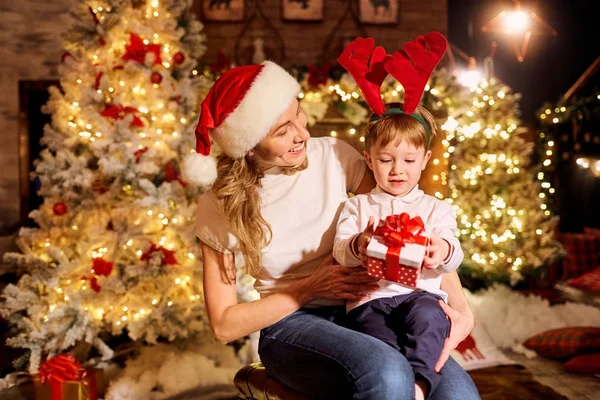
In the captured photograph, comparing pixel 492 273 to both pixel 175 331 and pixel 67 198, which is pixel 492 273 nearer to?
pixel 175 331

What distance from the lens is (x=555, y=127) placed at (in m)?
5.07

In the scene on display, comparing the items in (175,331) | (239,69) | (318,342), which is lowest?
(175,331)

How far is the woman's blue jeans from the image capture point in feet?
4.25

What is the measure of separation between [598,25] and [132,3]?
Answer: 4.34 m

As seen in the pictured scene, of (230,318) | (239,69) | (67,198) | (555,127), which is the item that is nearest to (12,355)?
(67,198)

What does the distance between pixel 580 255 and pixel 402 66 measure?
4.16 metres

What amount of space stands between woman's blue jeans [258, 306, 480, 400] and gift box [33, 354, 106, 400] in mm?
1492

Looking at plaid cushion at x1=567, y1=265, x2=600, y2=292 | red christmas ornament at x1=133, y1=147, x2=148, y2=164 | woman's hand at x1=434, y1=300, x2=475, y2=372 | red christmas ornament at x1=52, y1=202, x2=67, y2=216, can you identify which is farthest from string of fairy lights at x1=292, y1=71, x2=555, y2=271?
woman's hand at x1=434, y1=300, x2=475, y2=372

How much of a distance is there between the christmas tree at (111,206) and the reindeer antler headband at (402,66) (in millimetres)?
1923

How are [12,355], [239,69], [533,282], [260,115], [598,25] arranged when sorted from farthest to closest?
[598,25] < [533,282] < [12,355] < [239,69] < [260,115]

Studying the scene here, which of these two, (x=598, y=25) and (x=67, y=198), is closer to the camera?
(x=67, y=198)

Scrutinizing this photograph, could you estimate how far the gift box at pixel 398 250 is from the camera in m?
1.33

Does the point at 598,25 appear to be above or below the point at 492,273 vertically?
above

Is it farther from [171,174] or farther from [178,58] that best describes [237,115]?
[178,58]
